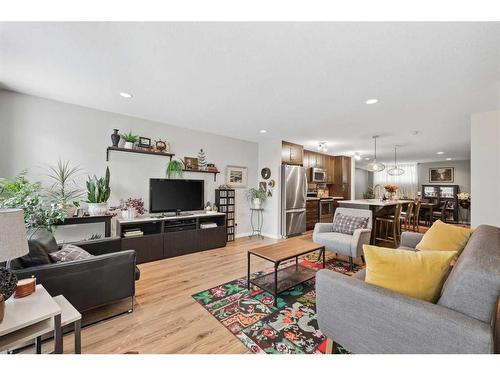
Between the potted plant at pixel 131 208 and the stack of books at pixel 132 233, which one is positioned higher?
the potted plant at pixel 131 208

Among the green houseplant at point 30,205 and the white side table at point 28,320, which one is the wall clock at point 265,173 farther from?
the white side table at point 28,320

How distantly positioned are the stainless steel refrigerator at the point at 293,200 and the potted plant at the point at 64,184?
3.83 m

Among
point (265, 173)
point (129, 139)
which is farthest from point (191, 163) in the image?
point (265, 173)

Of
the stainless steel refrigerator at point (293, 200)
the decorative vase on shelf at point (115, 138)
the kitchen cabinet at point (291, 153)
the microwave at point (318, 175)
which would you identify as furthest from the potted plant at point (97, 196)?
the microwave at point (318, 175)

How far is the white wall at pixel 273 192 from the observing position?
5039 millimetres

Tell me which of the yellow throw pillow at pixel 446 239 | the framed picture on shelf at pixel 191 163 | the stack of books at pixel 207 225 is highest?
the framed picture on shelf at pixel 191 163

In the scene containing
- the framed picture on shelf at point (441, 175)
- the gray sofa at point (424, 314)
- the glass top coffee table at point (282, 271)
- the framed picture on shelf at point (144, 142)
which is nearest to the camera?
the gray sofa at point (424, 314)

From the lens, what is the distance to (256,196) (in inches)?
203

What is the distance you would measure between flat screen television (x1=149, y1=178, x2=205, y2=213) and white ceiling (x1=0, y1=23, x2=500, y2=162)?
117 cm

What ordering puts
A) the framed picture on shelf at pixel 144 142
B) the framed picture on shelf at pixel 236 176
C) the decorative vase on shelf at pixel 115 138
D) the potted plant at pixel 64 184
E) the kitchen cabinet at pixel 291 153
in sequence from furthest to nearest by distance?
the kitchen cabinet at pixel 291 153
the framed picture on shelf at pixel 236 176
the framed picture on shelf at pixel 144 142
the decorative vase on shelf at pixel 115 138
the potted plant at pixel 64 184

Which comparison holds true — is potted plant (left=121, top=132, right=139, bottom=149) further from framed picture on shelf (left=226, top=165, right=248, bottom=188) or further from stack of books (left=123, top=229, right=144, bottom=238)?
framed picture on shelf (left=226, top=165, right=248, bottom=188)

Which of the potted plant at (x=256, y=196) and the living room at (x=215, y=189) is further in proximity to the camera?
the potted plant at (x=256, y=196)
